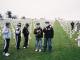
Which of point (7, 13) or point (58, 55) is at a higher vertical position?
point (7, 13)

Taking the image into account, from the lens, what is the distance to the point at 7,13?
4178 centimetres

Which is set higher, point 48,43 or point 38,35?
point 38,35

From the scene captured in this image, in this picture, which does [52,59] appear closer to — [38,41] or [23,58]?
[23,58]

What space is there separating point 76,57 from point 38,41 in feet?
8.73

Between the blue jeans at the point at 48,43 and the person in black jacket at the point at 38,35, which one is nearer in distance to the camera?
the blue jeans at the point at 48,43

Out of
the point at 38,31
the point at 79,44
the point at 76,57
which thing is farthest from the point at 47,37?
the point at 79,44

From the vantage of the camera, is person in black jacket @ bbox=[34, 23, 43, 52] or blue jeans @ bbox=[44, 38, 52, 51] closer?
blue jeans @ bbox=[44, 38, 52, 51]

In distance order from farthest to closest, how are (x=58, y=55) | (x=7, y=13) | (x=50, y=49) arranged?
1. (x=7, y=13)
2. (x=50, y=49)
3. (x=58, y=55)

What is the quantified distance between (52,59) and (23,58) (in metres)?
1.24

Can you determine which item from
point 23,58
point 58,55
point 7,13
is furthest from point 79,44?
point 7,13

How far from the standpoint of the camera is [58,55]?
738 inches

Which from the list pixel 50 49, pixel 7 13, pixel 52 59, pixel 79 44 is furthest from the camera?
pixel 7 13

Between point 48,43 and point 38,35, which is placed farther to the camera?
point 38,35

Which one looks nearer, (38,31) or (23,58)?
(23,58)
